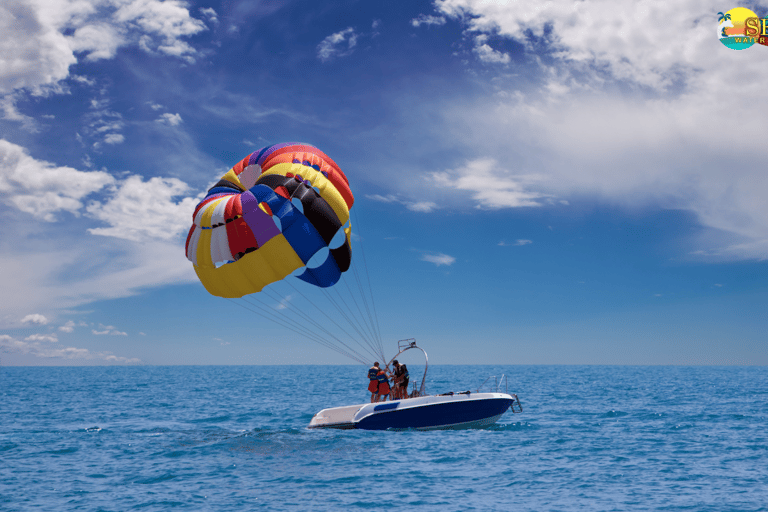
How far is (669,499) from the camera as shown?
1253 centimetres

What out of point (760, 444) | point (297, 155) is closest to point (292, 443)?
point (297, 155)

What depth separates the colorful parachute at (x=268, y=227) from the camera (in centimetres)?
1648

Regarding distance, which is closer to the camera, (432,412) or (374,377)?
(432,412)

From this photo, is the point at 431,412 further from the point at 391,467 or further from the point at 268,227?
the point at 268,227

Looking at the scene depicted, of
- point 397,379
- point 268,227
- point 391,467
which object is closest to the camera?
point 391,467

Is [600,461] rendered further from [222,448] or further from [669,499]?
[222,448]

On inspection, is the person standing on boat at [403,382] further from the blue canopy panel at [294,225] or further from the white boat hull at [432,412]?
the blue canopy panel at [294,225]

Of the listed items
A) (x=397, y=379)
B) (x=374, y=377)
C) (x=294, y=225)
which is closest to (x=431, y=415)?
(x=397, y=379)

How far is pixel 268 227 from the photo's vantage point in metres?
16.6

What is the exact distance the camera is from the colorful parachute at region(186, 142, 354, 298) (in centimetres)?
1648

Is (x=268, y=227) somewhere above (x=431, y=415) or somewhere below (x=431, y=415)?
above

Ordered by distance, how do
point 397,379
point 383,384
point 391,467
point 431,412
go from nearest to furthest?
point 391,467
point 431,412
point 383,384
point 397,379

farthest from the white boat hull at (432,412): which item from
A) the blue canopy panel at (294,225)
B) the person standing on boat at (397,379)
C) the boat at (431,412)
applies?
the blue canopy panel at (294,225)

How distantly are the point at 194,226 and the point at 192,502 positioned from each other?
8.25m
